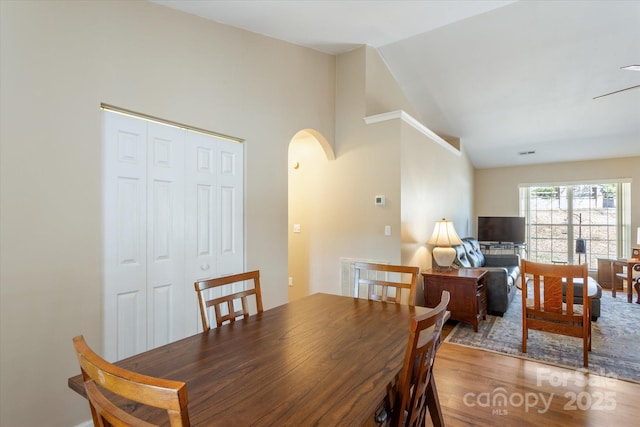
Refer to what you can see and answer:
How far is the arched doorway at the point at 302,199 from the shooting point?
439 cm

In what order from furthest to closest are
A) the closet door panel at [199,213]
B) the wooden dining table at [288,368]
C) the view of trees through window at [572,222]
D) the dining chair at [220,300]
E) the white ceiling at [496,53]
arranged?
1. the view of trees through window at [572,222]
2. the white ceiling at [496,53]
3. the closet door panel at [199,213]
4. the dining chair at [220,300]
5. the wooden dining table at [288,368]

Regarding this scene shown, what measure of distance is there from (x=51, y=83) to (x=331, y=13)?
2278mm

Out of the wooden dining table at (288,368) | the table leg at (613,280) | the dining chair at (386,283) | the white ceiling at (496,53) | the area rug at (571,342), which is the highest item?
the white ceiling at (496,53)

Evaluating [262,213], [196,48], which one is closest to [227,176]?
[262,213]

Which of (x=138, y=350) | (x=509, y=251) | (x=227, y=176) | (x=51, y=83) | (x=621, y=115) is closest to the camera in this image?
(x=51, y=83)

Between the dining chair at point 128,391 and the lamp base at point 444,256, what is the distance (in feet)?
12.5

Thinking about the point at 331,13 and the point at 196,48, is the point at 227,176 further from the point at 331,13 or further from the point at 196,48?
the point at 331,13

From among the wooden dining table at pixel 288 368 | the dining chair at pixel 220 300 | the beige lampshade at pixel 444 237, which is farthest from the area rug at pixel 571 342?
the dining chair at pixel 220 300

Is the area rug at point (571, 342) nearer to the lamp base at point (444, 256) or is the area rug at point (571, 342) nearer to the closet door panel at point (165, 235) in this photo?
the lamp base at point (444, 256)

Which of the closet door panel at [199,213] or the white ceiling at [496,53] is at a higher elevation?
the white ceiling at [496,53]

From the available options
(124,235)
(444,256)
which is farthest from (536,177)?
(124,235)

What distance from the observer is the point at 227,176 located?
282 cm

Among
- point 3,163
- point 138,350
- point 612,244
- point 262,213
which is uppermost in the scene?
point 3,163

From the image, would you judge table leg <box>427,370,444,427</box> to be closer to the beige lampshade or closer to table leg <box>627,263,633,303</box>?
the beige lampshade
